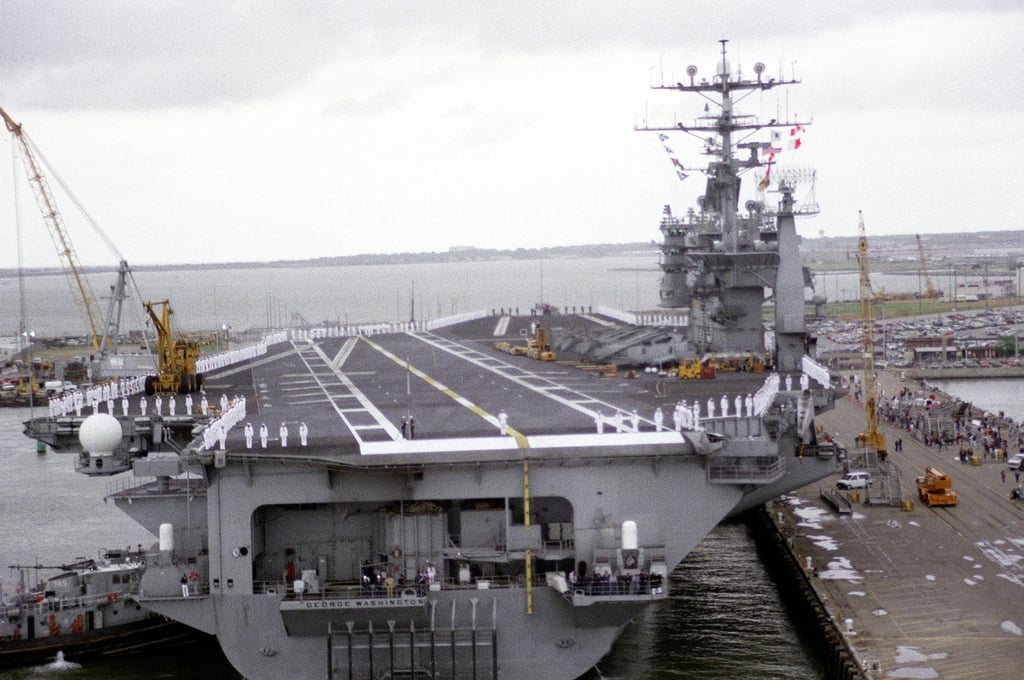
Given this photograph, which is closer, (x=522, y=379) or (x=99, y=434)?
(x=99, y=434)

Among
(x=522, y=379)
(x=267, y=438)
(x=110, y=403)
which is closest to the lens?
(x=267, y=438)

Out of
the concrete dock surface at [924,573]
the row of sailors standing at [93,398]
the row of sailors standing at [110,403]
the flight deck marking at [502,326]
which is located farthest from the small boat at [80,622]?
the flight deck marking at [502,326]

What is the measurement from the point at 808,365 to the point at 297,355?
22665 millimetres

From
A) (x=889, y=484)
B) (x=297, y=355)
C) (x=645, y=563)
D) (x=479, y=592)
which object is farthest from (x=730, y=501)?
(x=297, y=355)

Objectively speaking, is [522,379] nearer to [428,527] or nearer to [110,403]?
[110,403]

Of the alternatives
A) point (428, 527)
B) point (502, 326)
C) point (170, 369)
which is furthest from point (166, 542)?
point (502, 326)

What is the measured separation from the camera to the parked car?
137 feet

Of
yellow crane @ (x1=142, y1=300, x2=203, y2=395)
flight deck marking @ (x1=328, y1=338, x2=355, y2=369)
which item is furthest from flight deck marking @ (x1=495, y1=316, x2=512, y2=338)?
yellow crane @ (x1=142, y1=300, x2=203, y2=395)

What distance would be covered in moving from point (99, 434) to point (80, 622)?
462 cm

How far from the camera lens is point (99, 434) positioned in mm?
28172

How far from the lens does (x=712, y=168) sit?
44.7 m

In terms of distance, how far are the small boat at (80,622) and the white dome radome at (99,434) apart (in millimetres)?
3195

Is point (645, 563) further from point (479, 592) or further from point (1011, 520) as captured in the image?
point (1011, 520)

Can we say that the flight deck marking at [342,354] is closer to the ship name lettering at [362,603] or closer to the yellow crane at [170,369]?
the yellow crane at [170,369]
